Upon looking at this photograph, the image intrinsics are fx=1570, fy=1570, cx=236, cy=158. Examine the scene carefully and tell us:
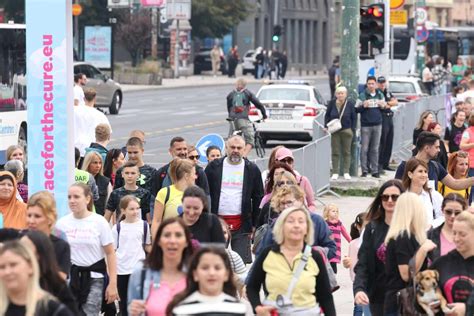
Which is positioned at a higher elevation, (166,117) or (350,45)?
(350,45)

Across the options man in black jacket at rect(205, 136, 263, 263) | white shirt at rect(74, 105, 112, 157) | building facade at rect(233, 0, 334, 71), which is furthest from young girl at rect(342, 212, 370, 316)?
building facade at rect(233, 0, 334, 71)

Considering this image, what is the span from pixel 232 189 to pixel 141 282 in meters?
6.02

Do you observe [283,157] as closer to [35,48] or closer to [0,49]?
[35,48]

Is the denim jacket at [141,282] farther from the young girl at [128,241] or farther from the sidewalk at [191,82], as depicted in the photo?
the sidewalk at [191,82]

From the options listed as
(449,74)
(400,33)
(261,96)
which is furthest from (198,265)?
(400,33)

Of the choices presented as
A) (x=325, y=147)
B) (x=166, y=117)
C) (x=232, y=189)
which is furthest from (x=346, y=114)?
(x=166, y=117)

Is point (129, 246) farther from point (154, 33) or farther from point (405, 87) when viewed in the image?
point (154, 33)

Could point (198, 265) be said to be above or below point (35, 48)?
below

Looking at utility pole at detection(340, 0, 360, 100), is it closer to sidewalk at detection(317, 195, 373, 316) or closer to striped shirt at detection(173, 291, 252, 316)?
sidewalk at detection(317, 195, 373, 316)

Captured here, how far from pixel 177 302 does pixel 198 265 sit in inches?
8.7

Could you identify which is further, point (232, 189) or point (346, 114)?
point (346, 114)

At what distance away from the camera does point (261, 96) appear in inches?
1374

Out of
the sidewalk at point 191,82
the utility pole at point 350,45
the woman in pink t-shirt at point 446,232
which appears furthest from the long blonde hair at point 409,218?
the sidewalk at point 191,82

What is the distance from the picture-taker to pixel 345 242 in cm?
1939
